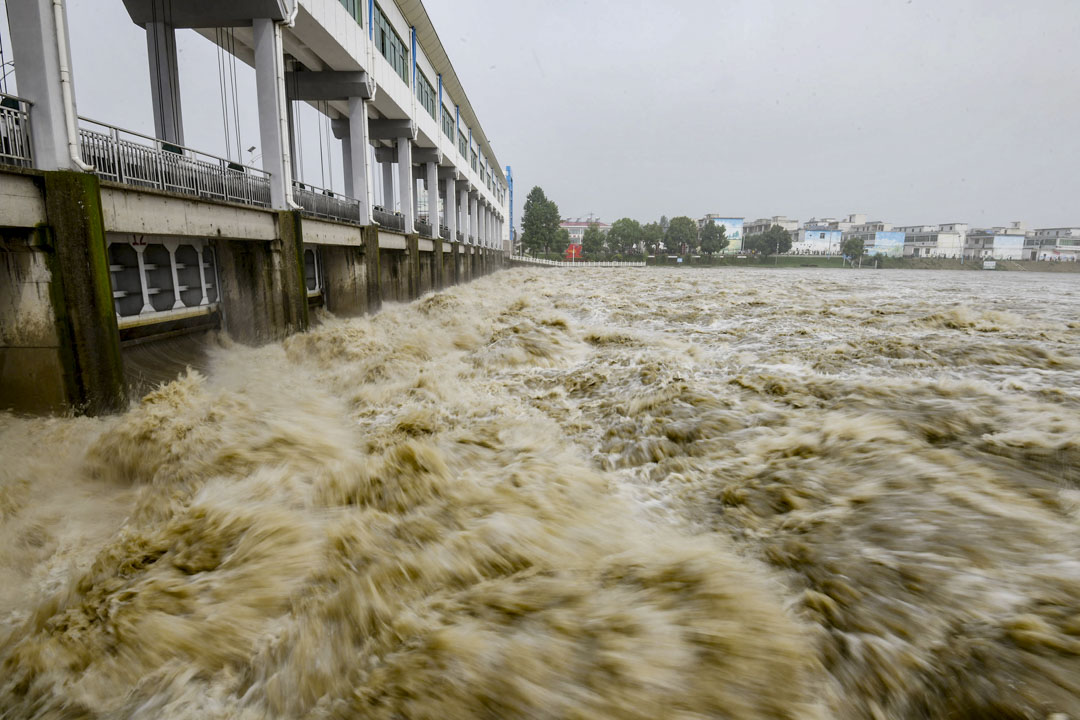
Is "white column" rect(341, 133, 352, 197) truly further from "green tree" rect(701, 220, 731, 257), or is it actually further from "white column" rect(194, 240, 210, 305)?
"green tree" rect(701, 220, 731, 257)

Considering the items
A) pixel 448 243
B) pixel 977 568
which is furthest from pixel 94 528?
pixel 448 243

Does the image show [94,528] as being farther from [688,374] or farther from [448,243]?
[448,243]

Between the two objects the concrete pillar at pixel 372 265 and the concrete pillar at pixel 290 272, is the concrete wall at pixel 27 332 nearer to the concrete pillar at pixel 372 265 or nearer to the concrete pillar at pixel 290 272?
the concrete pillar at pixel 290 272

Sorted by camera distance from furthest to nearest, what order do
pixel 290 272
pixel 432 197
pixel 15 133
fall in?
pixel 432 197 → pixel 290 272 → pixel 15 133

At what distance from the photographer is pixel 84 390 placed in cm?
716

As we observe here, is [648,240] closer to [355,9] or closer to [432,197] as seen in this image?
[432,197]

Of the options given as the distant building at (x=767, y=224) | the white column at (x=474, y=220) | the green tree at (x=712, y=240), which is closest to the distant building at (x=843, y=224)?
the distant building at (x=767, y=224)

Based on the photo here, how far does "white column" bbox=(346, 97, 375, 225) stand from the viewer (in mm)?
18766

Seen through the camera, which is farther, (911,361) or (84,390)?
(911,361)

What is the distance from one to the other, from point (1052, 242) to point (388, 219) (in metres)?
156

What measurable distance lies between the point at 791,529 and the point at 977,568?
978mm

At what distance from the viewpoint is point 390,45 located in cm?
2083

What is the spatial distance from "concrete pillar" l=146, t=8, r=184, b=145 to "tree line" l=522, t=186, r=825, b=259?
277 feet

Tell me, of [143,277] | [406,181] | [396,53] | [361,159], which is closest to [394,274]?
[406,181]
